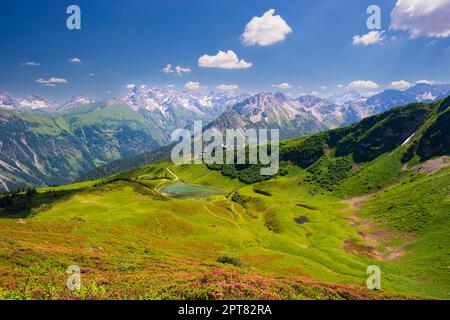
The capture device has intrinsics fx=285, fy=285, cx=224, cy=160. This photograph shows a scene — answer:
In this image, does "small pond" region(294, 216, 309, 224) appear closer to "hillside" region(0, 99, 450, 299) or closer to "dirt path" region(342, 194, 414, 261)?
"hillside" region(0, 99, 450, 299)

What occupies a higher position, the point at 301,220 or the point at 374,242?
the point at 301,220

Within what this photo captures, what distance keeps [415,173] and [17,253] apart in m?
217

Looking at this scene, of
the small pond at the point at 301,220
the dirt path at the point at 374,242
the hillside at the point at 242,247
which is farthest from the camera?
the small pond at the point at 301,220

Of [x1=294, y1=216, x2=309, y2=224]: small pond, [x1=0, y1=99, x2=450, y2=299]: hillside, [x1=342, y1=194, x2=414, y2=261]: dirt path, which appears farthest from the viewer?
[x1=294, y1=216, x2=309, y2=224]: small pond

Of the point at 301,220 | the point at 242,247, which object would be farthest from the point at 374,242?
the point at 242,247

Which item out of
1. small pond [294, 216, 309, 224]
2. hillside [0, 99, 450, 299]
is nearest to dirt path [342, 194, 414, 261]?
hillside [0, 99, 450, 299]

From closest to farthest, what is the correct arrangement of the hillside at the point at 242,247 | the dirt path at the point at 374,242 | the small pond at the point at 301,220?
1. the hillside at the point at 242,247
2. the dirt path at the point at 374,242
3. the small pond at the point at 301,220

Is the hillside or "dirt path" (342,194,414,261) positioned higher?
the hillside

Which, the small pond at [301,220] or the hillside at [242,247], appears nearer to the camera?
the hillside at [242,247]

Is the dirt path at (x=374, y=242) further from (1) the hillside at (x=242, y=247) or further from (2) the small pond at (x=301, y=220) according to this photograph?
(2) the small pond at (x=301, y=220)

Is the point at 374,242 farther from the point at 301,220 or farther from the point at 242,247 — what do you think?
the point at 242,247

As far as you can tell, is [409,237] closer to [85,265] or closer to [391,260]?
[391,260]

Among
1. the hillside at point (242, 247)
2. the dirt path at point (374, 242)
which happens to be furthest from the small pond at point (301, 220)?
the dirt path at point (374, 242)
